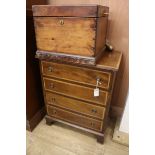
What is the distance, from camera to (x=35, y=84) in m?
1.48

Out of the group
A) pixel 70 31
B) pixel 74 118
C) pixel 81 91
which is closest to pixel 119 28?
pixel 70 31

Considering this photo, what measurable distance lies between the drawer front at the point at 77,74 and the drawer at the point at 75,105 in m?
0.22

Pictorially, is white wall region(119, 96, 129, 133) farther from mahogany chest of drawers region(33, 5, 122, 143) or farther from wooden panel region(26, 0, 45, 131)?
wooden panel region(26, 0, 45, 131)

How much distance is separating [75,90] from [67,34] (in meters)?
0.47

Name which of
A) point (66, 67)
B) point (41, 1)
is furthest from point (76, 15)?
point (41, 1)

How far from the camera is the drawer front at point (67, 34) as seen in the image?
0.96 metres

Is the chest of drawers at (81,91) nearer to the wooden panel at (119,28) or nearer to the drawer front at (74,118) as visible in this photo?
the drawer front at (74,118)

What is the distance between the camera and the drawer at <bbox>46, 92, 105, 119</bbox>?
4.09 feet

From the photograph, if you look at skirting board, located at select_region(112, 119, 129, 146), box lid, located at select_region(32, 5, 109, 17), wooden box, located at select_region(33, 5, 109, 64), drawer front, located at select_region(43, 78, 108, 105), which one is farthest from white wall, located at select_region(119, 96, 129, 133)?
box lid, located at select_region(32, 5, 109, 17)

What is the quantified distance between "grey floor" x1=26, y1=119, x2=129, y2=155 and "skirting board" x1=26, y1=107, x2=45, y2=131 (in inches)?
1.9

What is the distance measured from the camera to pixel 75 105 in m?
1.32
